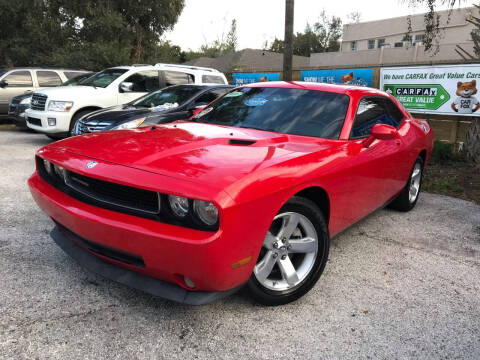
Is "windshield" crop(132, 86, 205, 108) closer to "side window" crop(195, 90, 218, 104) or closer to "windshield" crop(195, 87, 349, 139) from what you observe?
"side window" crop(195, 90, 218, 104)

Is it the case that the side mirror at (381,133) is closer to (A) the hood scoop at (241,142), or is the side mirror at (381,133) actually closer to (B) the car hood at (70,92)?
(A) the hood scoop at (241,142)

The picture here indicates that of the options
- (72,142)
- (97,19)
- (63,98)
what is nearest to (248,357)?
(72,142)

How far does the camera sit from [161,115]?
6762mm

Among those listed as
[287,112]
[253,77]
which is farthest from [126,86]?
[287,112]

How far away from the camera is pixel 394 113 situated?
4.64m

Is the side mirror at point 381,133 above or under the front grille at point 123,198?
above

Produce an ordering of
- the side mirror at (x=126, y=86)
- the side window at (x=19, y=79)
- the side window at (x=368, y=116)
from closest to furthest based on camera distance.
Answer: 1. the side window at (x=368, y=116)
2. the side mirror at (x=126, y=86)
3. the side window at (x=19, y=79)

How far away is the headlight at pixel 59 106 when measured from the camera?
8.38 m

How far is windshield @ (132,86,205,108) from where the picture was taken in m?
7.47

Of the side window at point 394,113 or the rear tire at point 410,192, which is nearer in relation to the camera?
the side window at point 394,113

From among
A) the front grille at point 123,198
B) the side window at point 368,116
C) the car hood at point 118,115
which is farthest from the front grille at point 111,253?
the car hood at point 118,115

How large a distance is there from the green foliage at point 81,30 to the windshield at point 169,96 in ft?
48.6

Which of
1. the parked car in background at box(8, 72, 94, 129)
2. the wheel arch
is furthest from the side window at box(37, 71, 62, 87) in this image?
the wheel arch

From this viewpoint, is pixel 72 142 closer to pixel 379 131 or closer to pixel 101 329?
pixel 101 329
